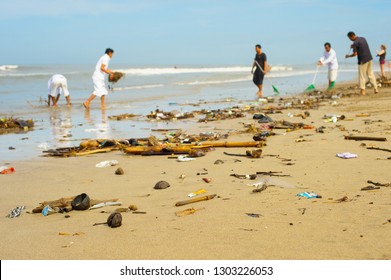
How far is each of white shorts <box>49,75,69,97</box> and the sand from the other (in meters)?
9.37

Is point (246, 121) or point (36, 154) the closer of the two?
point (36, 154)

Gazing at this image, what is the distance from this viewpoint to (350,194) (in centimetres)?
404

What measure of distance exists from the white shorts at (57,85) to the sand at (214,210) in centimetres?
937

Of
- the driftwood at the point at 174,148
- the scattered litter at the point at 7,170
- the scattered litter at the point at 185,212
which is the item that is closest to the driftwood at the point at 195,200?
the scattered litter at the point at 185,212

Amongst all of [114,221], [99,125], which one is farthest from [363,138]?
[99,125]

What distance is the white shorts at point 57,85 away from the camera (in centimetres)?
1549

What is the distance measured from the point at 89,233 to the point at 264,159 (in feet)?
9.83

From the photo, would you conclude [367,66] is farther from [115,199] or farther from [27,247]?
[27,247]

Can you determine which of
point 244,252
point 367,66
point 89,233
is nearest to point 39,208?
point 89,233

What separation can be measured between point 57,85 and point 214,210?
12911mm

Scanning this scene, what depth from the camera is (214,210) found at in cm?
383

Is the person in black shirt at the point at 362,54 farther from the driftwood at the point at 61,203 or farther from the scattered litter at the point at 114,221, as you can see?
the scattered litter at the point at 114,221

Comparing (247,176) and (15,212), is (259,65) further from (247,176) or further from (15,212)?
(15,212)

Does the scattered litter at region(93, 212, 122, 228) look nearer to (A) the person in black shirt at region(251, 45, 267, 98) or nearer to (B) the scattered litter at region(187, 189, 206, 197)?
(B) the scattered litter at region(187, 189, 206, 197)
